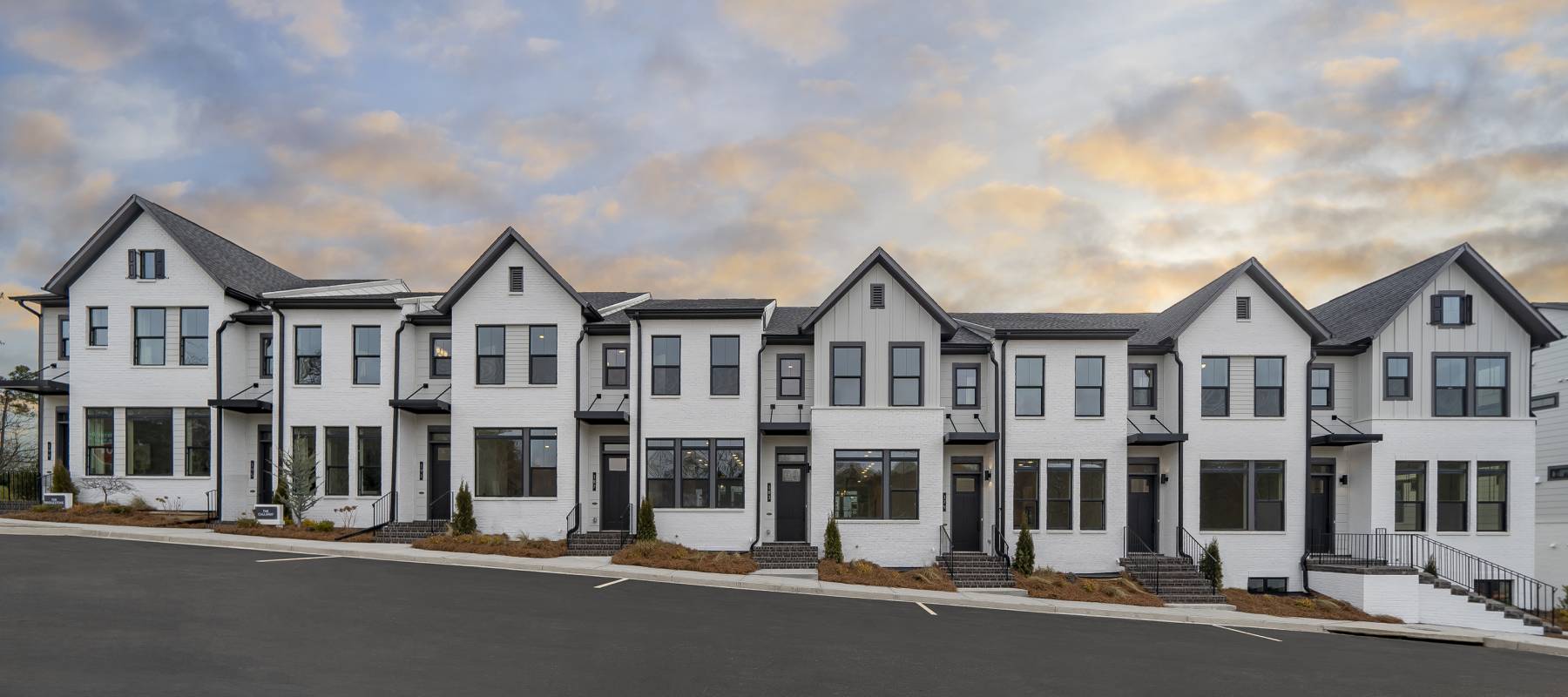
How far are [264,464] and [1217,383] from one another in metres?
30.1

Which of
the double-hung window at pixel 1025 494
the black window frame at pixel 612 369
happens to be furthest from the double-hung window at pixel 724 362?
the double-hung window at pixel 1025 494

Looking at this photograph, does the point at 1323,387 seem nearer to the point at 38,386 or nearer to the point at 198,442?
the point at 198,442

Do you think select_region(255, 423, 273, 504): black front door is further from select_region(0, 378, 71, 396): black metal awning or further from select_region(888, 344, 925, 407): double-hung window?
select_region(888, 344, 925, 407): double-hung window

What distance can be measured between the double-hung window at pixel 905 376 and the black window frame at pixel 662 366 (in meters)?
6.36

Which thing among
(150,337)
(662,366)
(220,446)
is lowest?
(220,446)

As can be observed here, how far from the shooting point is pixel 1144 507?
24.3 m

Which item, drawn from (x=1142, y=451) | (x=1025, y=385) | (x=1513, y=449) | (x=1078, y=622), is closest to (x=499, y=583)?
(x=1078, y=622)

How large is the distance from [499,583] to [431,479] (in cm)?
925

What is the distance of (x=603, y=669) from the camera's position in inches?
424

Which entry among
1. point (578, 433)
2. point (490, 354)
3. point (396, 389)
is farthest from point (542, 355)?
point (396, 389)

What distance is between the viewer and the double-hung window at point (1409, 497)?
2327cm

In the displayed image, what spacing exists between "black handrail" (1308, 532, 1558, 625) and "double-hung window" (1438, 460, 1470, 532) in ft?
2.38

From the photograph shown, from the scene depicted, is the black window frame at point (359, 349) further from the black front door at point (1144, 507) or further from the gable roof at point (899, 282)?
the black front door at point (1144, 507)

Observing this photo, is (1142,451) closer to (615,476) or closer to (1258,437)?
(1258,437)
